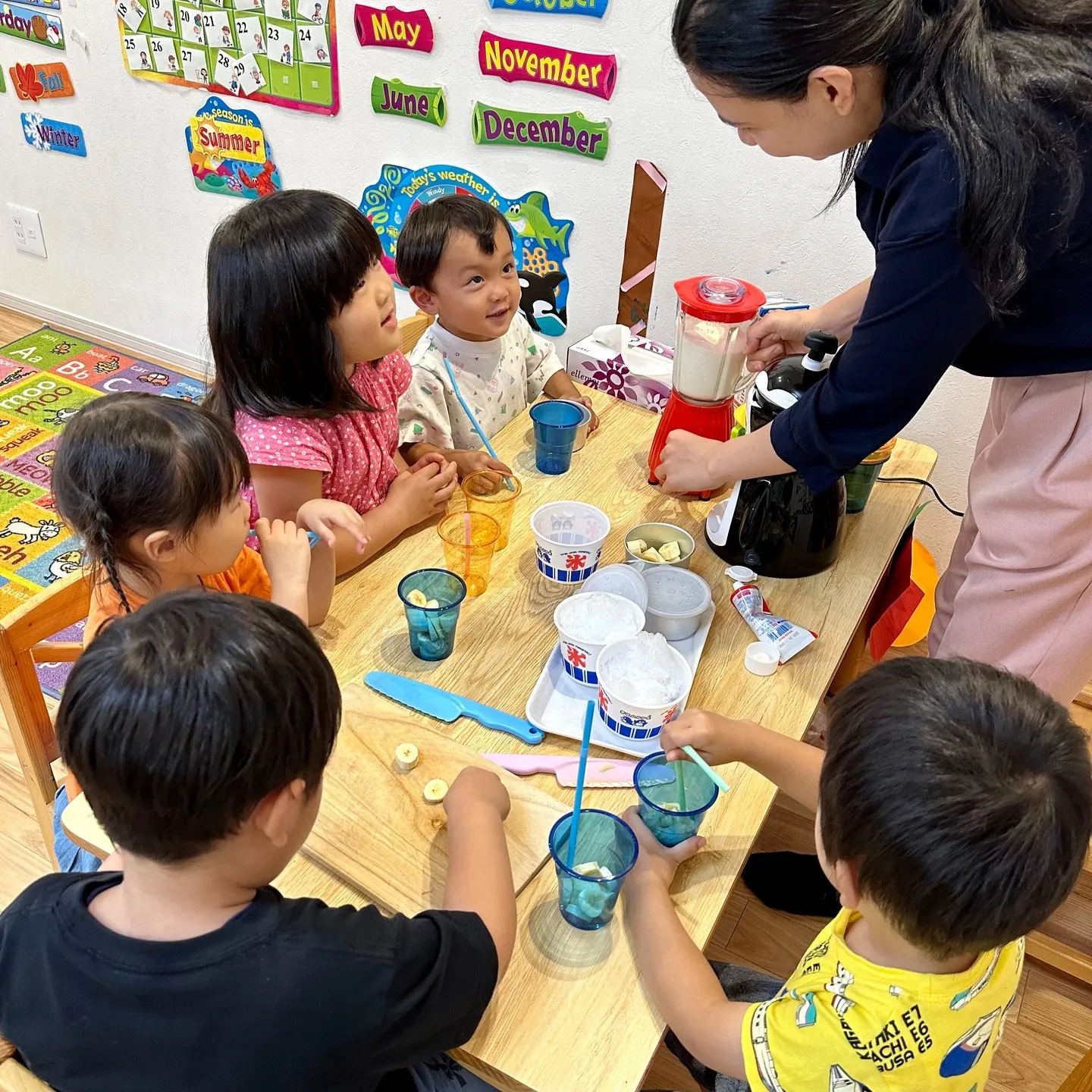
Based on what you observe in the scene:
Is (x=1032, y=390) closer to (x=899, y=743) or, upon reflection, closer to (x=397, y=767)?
(x=899, y=743)

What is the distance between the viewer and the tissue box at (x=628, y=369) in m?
1.66

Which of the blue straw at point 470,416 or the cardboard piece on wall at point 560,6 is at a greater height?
the cardboard piece on wall at point 560,6

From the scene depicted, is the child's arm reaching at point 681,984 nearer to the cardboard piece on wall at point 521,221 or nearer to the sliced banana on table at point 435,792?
the sliced banana on table at point 435,792

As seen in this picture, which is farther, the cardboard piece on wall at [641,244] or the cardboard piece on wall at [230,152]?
the cardboard piece on wall at [230,152]

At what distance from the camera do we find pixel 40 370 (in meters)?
2.98

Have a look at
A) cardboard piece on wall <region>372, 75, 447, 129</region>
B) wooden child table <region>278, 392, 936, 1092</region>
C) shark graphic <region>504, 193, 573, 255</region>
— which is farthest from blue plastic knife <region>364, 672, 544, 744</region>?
cardboard piece on wall <region>372, 75, 447, 129</region>

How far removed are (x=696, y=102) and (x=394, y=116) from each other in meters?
0.75

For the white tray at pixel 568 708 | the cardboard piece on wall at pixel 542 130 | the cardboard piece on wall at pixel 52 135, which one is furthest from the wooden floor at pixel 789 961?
the cardboard piece on wall at pixel 52 135

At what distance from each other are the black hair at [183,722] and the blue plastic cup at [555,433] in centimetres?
75

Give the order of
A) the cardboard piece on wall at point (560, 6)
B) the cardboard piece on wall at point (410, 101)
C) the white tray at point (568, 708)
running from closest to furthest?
the white tray at point (568, 708)
the cardboard piece on wall at point (560, 6)
the cardboard piece on wall at point (410, 101)

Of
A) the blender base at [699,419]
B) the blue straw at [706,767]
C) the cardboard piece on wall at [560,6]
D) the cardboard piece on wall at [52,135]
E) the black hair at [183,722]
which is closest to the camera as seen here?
the black hair at [183,722]

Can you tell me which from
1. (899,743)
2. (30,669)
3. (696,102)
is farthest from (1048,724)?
(696,102)

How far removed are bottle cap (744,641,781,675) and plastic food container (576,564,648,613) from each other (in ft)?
0.44

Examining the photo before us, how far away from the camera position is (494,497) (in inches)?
49.9
